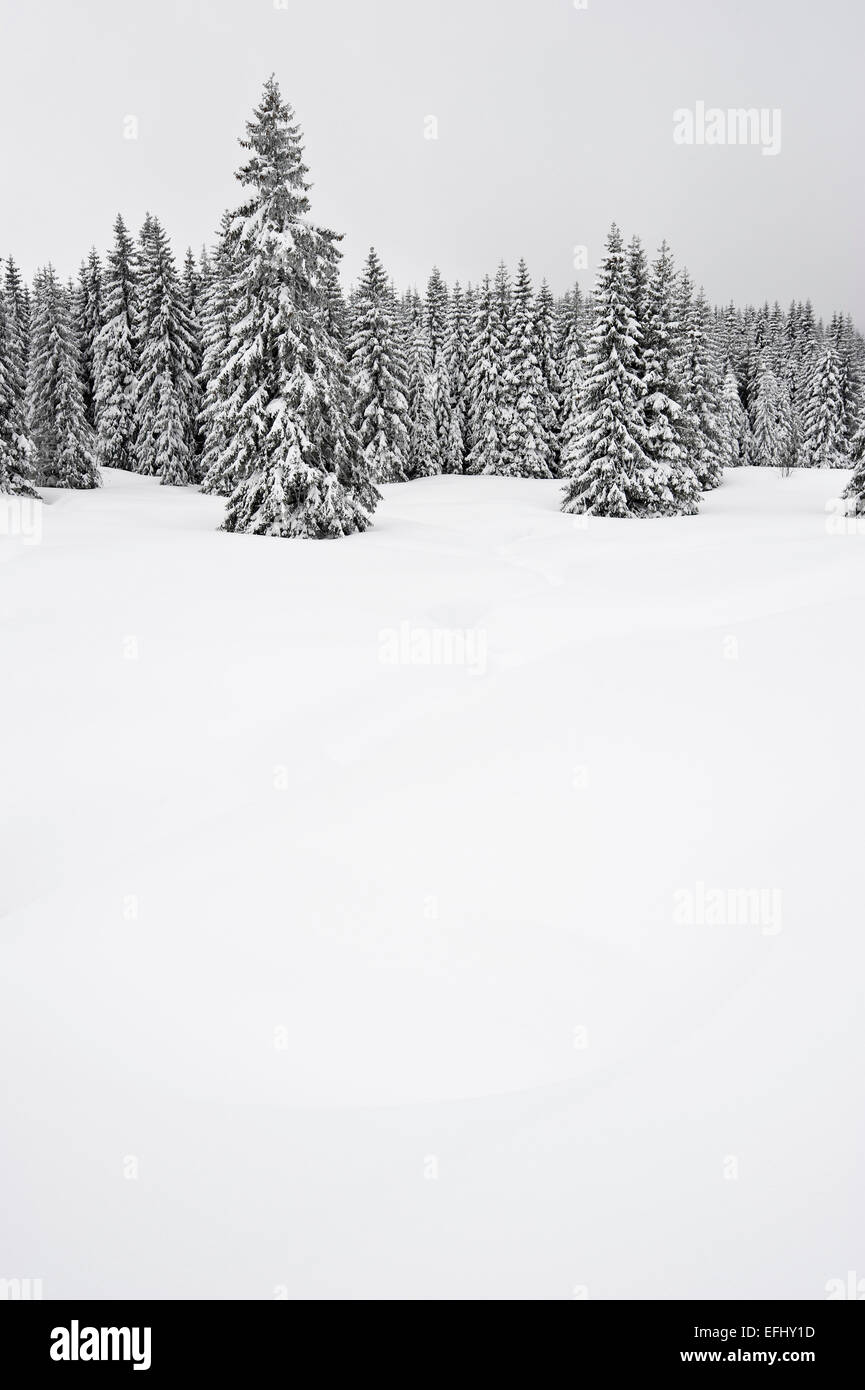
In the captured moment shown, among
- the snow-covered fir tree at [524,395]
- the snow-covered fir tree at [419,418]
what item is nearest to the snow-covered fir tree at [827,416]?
Answer: the snow-covered fir tree at [524,395]

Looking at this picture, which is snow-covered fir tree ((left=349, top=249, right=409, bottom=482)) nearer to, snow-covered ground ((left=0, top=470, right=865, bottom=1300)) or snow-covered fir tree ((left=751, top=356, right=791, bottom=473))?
snow-covered ground ((left=0, top=470, right=865, bottom=1300))

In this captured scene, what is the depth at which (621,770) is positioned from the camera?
6641 mm

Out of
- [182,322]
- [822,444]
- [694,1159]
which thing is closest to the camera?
[694,1159]

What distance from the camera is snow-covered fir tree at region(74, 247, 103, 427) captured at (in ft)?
151

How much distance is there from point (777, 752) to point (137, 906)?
201 inches

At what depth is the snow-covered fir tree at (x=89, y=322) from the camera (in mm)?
46094

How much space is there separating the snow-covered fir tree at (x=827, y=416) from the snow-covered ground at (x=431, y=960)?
55.7m

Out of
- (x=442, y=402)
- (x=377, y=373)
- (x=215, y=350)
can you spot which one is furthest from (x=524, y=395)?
(x=215, y=350)

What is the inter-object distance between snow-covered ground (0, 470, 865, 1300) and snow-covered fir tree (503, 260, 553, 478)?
3497 centimetres

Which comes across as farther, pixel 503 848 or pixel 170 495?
pixel 170 495

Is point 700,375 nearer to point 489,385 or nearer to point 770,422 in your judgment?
point 489,385

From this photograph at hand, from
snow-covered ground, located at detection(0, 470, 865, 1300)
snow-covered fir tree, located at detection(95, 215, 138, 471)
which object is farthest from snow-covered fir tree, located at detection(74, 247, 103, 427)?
snow-covered ground, located at detection(0, 470, 865, 1300)

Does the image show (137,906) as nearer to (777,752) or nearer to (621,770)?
(621,770)

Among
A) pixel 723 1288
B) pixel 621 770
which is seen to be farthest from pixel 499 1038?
pixel 621 770
